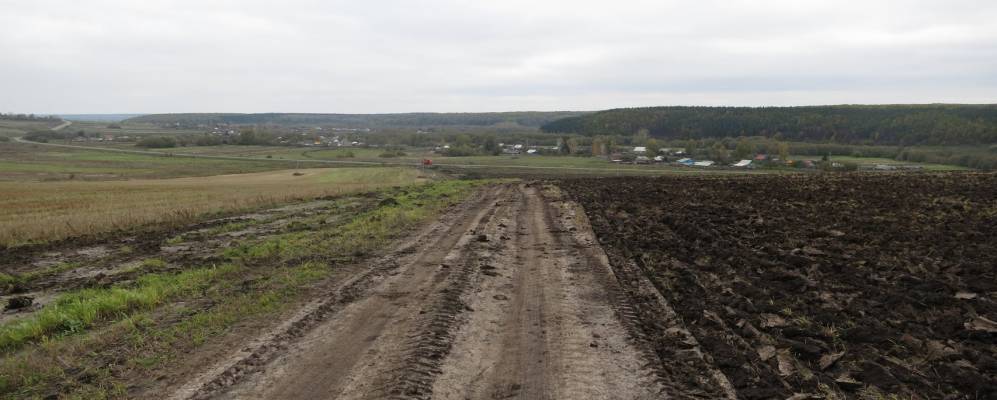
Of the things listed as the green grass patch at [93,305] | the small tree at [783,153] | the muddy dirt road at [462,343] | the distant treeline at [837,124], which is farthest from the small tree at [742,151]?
the green grass patch at [93,305]

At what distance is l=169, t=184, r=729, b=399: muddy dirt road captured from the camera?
20.4 feet

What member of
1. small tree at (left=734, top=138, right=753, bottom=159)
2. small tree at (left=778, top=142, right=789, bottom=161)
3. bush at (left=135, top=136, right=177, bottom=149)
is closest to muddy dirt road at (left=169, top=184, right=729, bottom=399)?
small tree at (left=778, top=142, right=789, bottom=161)

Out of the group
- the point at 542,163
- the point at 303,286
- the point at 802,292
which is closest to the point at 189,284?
the point at 303,286

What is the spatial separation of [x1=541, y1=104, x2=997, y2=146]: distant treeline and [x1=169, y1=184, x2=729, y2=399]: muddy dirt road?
433 ft

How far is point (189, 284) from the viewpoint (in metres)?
11.1

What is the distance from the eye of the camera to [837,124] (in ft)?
484

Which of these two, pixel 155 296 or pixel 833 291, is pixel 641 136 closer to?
pixel 833 291

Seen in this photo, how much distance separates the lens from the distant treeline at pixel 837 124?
12153 cm

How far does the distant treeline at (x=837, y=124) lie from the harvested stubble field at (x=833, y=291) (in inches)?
4780

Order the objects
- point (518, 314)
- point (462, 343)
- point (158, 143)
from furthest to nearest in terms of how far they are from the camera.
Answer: point (158, 143)
point (518, 314)
point (462, 343)

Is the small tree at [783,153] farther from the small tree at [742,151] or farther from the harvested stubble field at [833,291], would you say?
the harvested stubble field at [833,291]

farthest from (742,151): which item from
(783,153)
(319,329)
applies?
(319,329)

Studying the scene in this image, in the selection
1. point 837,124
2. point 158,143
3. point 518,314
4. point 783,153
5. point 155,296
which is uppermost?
point 837,124

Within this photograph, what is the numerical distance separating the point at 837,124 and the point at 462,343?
166205 millimetres
